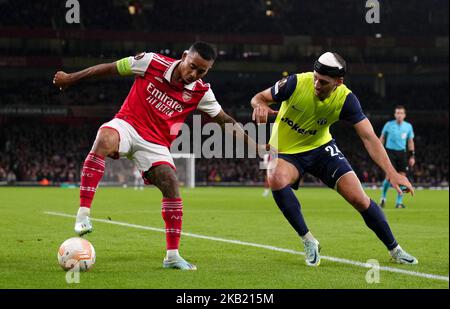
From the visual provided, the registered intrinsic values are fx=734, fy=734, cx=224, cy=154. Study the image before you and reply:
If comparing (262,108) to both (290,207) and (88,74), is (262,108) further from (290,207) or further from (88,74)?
(88,74)

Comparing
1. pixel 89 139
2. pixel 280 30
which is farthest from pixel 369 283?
pixel 280 30

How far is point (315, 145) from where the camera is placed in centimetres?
758

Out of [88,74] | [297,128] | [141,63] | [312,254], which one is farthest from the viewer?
[297,128]

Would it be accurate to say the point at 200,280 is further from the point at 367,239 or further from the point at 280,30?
the point at 280,30

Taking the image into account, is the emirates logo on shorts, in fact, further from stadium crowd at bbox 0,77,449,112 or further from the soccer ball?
stadium crowd at bbox 0,77,449,112

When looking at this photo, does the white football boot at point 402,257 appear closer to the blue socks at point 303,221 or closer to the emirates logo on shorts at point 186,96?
the blue socks at point 303,221

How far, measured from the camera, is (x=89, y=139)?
48.9m

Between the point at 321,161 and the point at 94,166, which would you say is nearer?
the point at 94,166

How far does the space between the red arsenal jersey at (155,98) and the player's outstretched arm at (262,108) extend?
601 mm

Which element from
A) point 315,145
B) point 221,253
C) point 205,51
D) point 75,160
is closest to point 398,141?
point 221,253

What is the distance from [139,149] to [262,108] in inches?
50.7

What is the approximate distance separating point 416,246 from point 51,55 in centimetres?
4281

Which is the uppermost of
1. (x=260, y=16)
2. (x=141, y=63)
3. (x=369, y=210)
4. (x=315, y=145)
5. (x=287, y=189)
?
(x=260, y=16)

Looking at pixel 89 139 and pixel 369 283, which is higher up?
pixel 89 139
